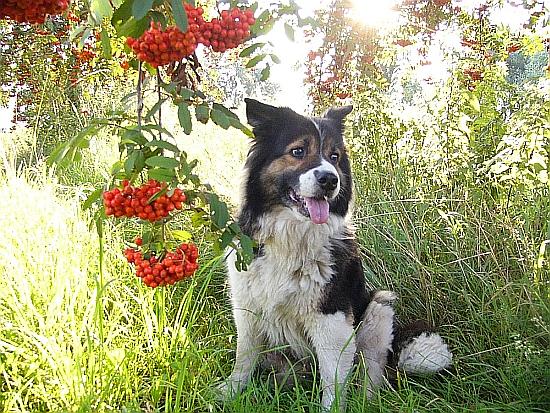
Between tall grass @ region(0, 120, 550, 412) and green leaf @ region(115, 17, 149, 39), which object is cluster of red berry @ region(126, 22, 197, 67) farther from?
tall grass @ region(0, 120, 550, 412)

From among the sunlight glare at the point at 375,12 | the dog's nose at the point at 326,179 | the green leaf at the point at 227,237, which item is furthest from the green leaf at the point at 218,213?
the sunlight glare at the point at 375,12

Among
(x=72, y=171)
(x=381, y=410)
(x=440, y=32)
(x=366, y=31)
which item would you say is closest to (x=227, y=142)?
(x=72, y=171)

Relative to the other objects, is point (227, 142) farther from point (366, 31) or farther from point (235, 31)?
point (235, 31)

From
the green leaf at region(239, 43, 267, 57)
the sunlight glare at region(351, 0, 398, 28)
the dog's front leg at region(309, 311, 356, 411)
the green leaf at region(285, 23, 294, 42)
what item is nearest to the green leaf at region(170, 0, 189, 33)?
the green leaf at region(239, 43, 267, 57)

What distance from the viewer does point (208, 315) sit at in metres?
3.54

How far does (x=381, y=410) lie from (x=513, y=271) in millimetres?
1315

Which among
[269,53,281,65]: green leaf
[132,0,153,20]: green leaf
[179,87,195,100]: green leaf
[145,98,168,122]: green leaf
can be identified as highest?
[132,0,153,20]: green leaf

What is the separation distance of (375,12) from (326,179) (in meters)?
2.23

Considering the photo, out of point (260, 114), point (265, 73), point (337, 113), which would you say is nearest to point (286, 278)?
point (260, 114)

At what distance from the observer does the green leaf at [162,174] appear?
1.48 m

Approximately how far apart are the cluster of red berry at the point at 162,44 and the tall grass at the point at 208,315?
83cm

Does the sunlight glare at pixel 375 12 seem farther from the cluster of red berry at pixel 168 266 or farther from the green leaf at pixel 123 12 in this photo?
the green leaf at pixel 123 12

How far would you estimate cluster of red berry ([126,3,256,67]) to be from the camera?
1320 mm

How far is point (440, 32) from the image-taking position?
4.39 meters
